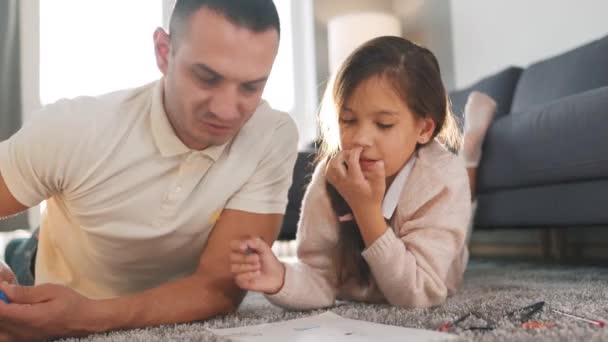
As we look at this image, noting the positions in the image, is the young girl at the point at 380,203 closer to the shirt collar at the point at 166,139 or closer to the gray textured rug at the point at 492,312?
the gray textured rug at the point at 492,312

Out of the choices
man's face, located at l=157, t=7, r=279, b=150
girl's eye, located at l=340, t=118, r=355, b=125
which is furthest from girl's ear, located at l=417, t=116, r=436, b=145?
man's face, located at l=157, t=7, r=279, b=150

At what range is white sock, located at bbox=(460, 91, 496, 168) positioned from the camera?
1775mm

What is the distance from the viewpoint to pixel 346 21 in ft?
10.0

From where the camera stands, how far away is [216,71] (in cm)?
84

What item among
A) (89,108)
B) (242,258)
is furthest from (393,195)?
(89,108)

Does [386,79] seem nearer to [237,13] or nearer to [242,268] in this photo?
[237,13]

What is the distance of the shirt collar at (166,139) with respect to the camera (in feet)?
3.05

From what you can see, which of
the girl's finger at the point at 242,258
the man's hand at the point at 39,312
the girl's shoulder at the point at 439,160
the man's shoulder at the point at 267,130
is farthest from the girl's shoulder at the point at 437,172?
the man's hand at the point at 39,312

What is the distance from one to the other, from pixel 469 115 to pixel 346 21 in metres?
1.38

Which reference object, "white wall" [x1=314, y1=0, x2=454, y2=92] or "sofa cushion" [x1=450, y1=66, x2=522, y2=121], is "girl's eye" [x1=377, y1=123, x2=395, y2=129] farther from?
"white wall" [x1=314, y1=0, x2=454, y2=92]

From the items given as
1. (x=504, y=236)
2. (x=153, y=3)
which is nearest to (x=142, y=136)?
(x=504, y=236)

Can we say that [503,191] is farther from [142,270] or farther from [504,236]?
[142,270]

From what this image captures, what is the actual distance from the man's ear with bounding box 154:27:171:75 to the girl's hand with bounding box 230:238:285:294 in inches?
12.3

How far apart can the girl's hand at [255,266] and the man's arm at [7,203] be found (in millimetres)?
346
